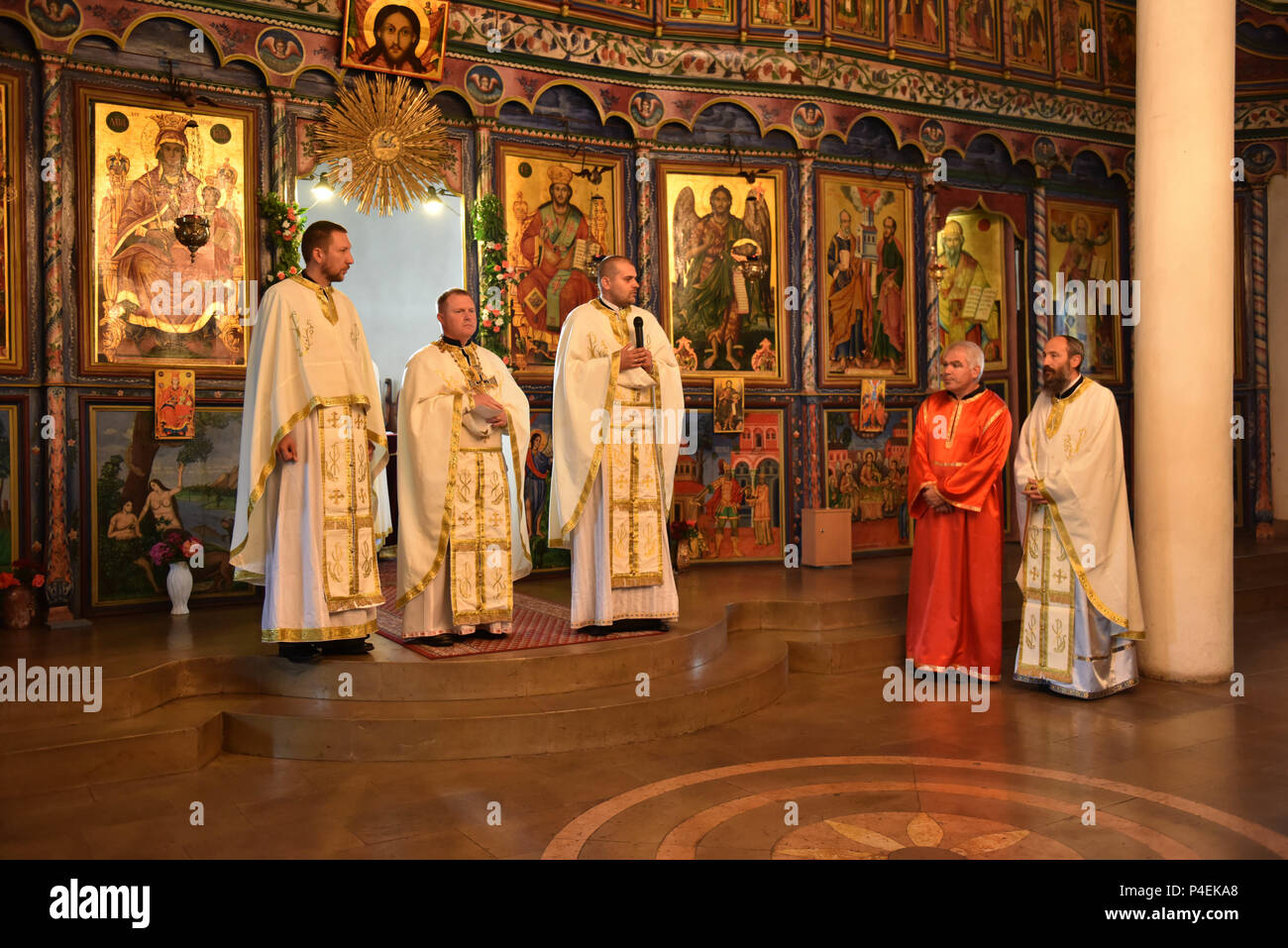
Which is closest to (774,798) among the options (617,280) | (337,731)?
(337,731)

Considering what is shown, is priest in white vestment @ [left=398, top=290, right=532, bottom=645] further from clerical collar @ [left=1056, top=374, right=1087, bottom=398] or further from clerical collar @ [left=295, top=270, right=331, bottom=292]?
clerical collar @ [left=1056, top=374, right=1087, bottom=398]

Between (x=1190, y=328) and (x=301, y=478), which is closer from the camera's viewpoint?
(x=301, y=478)

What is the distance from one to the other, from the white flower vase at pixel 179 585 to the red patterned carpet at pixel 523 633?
1.45 m

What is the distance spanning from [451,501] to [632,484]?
47.6 inches

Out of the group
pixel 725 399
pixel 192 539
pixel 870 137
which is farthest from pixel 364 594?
pixel 870 137

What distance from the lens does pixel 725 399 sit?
10.8 m

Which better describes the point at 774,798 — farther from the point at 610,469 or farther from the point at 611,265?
the point at 611,265

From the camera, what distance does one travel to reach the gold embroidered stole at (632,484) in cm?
711

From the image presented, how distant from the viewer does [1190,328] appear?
7.25 metres

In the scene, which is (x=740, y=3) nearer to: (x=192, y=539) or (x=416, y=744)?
(x=192, y=539)

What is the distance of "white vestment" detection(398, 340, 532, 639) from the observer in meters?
6.61

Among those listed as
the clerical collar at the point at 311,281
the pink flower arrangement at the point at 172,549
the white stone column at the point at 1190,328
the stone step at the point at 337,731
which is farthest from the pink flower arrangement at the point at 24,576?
the white stone column at the point at 1190,328

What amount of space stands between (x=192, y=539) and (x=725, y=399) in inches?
198

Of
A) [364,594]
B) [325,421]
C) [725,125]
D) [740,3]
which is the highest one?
[740,3]
